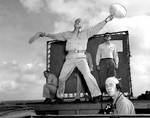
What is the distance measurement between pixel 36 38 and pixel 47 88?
1468 mm

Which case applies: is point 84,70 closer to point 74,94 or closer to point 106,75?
point 106,75

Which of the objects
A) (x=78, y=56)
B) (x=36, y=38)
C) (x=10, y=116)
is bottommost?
(x=10, y=116)

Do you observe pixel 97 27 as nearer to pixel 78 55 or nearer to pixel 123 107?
pixel 78 55

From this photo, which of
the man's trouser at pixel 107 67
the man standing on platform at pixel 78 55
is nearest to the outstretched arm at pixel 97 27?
the man standing on platform at pixel 78 55

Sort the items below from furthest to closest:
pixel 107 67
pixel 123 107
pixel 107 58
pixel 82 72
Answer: pixel 107 67, pixel 107 58, pixel 82 72, pixel 123 107

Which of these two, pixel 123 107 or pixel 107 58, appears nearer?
pixel 123 107

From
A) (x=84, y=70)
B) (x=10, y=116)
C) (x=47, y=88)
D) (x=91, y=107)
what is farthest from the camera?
(x=47, y=88)

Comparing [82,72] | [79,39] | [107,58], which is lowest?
[82,72]

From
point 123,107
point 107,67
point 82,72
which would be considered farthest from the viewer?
point 107,67

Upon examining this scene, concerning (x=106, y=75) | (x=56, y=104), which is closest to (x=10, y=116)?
(x=56, y=104)

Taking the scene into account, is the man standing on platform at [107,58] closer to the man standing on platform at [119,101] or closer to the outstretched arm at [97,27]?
the outstretched arm at [97,27]

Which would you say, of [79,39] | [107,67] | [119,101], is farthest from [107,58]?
[119,101]

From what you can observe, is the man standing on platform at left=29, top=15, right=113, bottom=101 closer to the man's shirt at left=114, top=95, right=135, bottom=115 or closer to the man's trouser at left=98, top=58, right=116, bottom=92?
the man's trouser at left=98, top=58, right=116, bottom=92

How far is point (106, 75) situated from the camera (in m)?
7.68
